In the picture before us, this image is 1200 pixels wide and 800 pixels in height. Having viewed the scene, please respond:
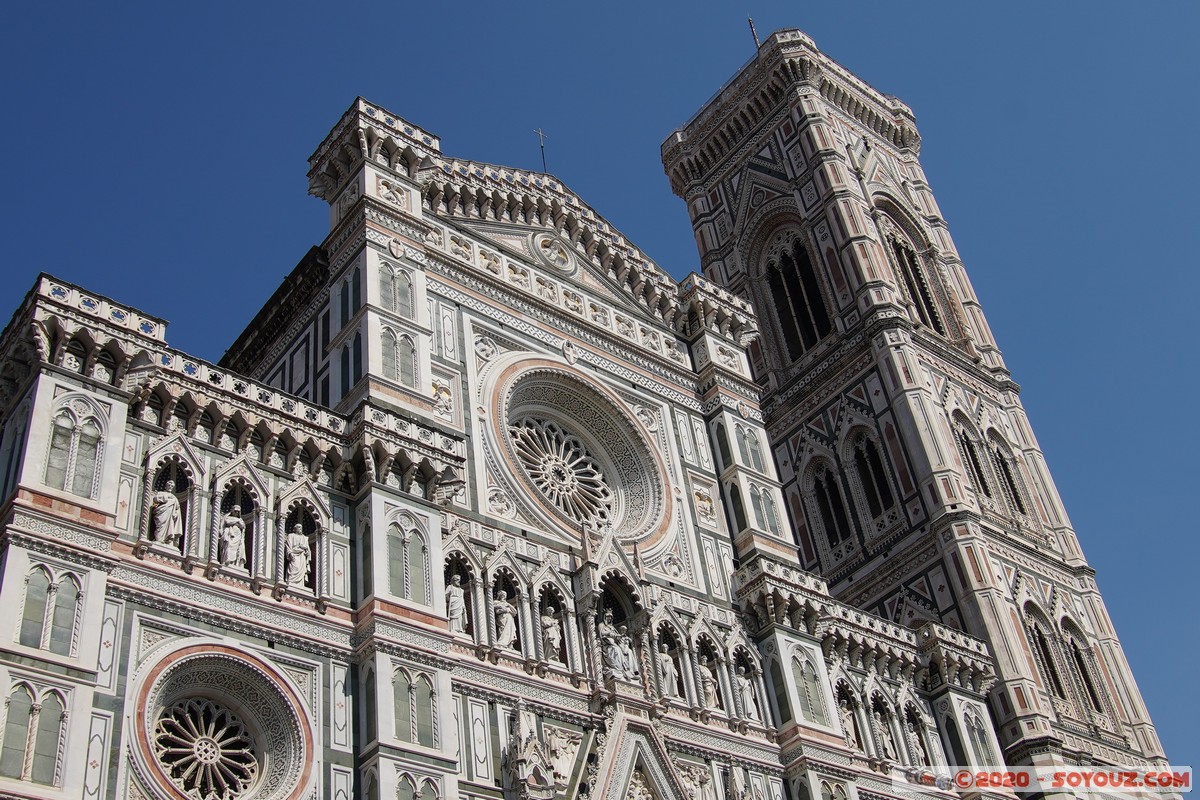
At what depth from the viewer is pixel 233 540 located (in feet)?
55.3

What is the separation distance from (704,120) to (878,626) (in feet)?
76.3

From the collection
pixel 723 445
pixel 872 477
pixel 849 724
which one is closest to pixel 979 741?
pixel 849 724

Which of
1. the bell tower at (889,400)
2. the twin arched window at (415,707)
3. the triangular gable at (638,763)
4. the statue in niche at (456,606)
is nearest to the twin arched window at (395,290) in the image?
the statue in niche at (456,606)

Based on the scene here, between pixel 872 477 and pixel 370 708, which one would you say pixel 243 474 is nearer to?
pixel 370 708

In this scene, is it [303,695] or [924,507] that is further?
[924,507]

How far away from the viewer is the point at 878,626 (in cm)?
2538

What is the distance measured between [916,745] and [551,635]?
27.8 ft

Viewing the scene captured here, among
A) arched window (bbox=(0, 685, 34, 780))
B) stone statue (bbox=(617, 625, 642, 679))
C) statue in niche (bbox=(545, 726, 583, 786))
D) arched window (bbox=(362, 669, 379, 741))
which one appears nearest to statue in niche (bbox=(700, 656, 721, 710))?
stone statue (bbox=(617, 625, 642, 679))

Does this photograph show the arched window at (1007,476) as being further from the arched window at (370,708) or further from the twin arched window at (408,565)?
the arched window at (370,708)

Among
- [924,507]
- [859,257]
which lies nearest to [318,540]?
[924,507]

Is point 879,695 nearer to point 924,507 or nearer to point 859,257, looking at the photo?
point 924,507

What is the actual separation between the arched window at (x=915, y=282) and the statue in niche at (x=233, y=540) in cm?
2399

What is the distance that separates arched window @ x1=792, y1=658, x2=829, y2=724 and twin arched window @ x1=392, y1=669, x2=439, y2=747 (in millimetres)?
7463

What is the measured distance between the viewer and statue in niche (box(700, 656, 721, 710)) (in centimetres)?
2117
